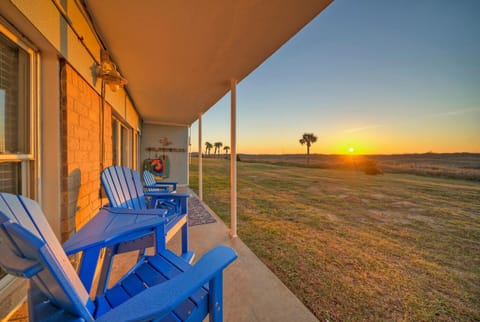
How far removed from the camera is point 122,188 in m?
1.98

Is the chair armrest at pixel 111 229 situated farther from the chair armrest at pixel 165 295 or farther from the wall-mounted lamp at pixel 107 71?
the wall-mounted lamp at pixel 107 71

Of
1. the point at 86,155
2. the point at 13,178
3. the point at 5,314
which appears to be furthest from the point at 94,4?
the point at 5,314

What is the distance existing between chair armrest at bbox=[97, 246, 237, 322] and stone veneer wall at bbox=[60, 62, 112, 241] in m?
1.29

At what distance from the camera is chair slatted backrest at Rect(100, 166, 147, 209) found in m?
1.74

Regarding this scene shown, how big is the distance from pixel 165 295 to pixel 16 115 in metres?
1.47

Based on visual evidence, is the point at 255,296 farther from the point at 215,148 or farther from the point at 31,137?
the point at 215,148

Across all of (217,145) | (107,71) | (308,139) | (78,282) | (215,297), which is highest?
(217,145)

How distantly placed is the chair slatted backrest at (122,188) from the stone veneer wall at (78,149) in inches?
6.2

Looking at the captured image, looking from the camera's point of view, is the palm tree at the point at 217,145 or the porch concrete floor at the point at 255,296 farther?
the palm tree at the point at 217,145

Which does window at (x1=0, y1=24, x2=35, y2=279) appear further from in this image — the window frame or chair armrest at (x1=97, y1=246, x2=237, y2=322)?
chair armrest at (x1=97, y1=246, x2=237, y2=322)

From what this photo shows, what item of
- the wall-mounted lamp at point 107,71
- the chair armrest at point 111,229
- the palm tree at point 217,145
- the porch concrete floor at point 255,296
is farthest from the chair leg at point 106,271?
the palm tree at point 217,145

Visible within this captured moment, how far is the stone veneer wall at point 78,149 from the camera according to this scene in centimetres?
131

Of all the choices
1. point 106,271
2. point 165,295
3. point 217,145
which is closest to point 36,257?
point 165,295

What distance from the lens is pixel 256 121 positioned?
11195 mm
